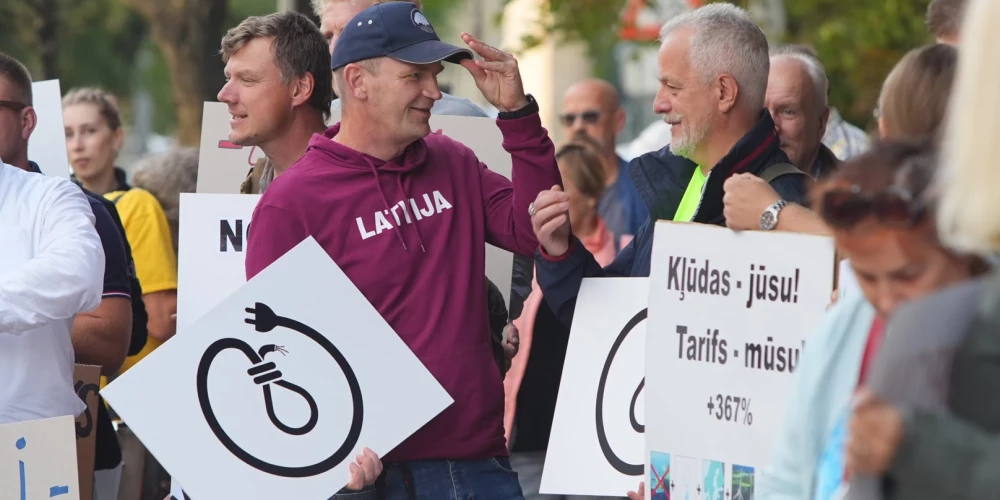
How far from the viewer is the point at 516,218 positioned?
3854 millimetres

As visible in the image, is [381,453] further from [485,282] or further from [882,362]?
[882,362]

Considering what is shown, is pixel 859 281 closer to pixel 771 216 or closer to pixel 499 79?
pixel 771 216

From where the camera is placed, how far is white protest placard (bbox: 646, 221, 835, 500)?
3.33 metres

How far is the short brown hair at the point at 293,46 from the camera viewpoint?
445 centimetres

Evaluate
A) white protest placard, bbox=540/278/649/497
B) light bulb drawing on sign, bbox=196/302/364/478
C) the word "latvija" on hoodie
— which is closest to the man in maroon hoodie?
the word "latvija" on hoodie

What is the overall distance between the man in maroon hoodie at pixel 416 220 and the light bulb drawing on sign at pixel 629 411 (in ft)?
1.02

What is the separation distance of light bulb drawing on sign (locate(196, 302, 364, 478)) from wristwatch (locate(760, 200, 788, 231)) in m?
1.14

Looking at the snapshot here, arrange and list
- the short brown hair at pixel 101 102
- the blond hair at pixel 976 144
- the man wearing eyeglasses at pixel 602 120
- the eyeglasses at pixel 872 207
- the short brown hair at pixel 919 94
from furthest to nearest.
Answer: the man wearing eyeglasses at pixel 602 120, the short brown hair at pixel 101 102, the short brown hair at pixel 919 94, the eyeglasses at pixel 872 207, the blond hair at pixel 976 144

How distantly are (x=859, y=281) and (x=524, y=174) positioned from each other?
168 centimetres

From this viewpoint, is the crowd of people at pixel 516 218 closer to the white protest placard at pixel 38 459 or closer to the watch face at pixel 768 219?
the watch face at pixel 768 219

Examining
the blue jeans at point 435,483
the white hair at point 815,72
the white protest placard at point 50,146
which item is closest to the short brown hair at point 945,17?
the white hair at point 815,72

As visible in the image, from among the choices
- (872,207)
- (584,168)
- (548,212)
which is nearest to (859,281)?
(872,207)

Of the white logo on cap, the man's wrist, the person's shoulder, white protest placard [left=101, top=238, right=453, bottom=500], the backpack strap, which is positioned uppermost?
the white logo on cap

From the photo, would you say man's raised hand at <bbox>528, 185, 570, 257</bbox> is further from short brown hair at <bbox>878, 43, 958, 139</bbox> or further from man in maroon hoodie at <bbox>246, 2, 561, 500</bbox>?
short brown hair at <bbox>878, 43, 958, 139</bbox>
